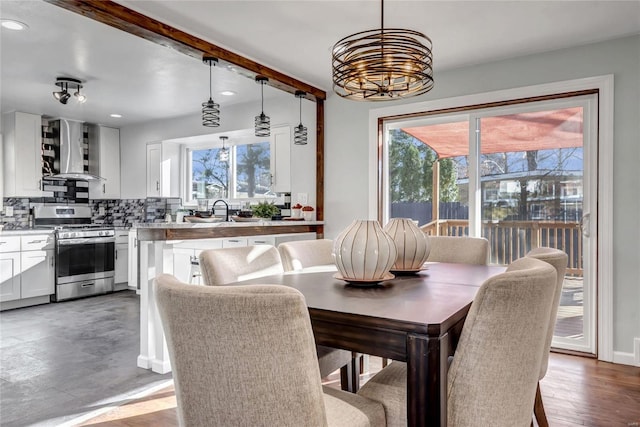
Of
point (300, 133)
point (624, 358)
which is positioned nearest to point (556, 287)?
point (624, 358)

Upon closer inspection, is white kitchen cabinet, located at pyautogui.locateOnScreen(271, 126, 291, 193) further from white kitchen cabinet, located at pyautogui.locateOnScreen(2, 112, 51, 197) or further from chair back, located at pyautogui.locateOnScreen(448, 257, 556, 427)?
chair back, located at pyautogui.locateOnScreen(448, 257, 556, 427)

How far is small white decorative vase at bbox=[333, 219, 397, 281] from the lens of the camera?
1612 mm

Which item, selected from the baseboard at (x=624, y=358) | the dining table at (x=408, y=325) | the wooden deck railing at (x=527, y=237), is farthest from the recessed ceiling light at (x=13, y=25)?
the baseboard at (x=624, y=358)

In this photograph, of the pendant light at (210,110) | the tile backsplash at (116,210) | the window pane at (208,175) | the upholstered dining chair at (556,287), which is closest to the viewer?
the upholstered dining chair at (556,287)

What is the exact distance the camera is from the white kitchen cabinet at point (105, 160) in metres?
5.85

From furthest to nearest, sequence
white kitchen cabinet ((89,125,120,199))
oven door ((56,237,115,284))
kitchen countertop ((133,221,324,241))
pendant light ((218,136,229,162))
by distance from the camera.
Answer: white kitchen cabinet ((89,125,120,199)), pendant light ((218,136,229,162)), oven door ((56,237,115,284)), kitchen countertop ((133,221,324,241))

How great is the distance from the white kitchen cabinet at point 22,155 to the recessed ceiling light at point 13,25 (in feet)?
8.86

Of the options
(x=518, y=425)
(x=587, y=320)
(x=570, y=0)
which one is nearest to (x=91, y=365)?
(x=518, y=425)

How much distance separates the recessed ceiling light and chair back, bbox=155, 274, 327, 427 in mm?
2796

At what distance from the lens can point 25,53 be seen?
3.29 metres

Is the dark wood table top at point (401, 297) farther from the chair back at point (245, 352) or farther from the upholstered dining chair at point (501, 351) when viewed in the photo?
the chair back at point (245, 352)

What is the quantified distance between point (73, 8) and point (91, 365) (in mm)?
2269

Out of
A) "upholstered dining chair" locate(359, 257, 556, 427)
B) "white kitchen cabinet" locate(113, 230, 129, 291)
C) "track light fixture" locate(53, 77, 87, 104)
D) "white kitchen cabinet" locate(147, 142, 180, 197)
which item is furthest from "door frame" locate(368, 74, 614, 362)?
"white kitchen cabinet" locate(113, 230, 129, 291)

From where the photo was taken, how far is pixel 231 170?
548 cm
